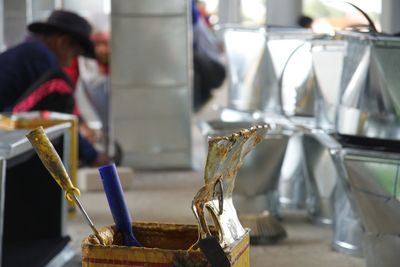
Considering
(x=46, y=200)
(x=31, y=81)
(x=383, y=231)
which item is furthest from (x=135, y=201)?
(x=383, y=231)

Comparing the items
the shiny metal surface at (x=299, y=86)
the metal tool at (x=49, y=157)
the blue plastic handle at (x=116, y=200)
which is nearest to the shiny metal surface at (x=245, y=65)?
Result: the shiny metal surface at (x=299, y=86)

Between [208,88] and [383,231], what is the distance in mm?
4154

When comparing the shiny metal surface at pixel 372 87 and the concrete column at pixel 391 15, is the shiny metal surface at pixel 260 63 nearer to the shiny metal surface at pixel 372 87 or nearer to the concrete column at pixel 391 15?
the concrete column at pixel 391 15

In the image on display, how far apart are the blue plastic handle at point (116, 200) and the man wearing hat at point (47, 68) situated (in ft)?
8.13

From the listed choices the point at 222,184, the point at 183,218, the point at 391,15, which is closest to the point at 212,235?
the point at 222,184

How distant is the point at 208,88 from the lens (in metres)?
6.92

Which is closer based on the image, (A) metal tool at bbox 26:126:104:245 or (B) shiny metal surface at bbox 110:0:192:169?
(A) metal tool at bbox 26:126:104:245

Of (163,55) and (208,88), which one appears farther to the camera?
(208,88)

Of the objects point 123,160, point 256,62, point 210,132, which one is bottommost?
point 123,160

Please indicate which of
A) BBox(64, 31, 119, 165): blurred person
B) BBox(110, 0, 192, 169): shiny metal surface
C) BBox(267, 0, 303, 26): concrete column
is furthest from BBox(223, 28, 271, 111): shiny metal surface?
BBox(64, 31, 119, 165): blurred person

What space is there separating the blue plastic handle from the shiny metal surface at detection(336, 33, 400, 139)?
150cm

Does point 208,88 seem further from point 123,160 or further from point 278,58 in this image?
point 278,58

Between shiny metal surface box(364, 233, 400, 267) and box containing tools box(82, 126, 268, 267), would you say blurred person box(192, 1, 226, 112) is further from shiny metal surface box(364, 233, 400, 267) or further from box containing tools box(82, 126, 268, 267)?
box containing tools box(82, 126, 268, 267)

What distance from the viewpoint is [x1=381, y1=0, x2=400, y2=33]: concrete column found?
13.3 ft
